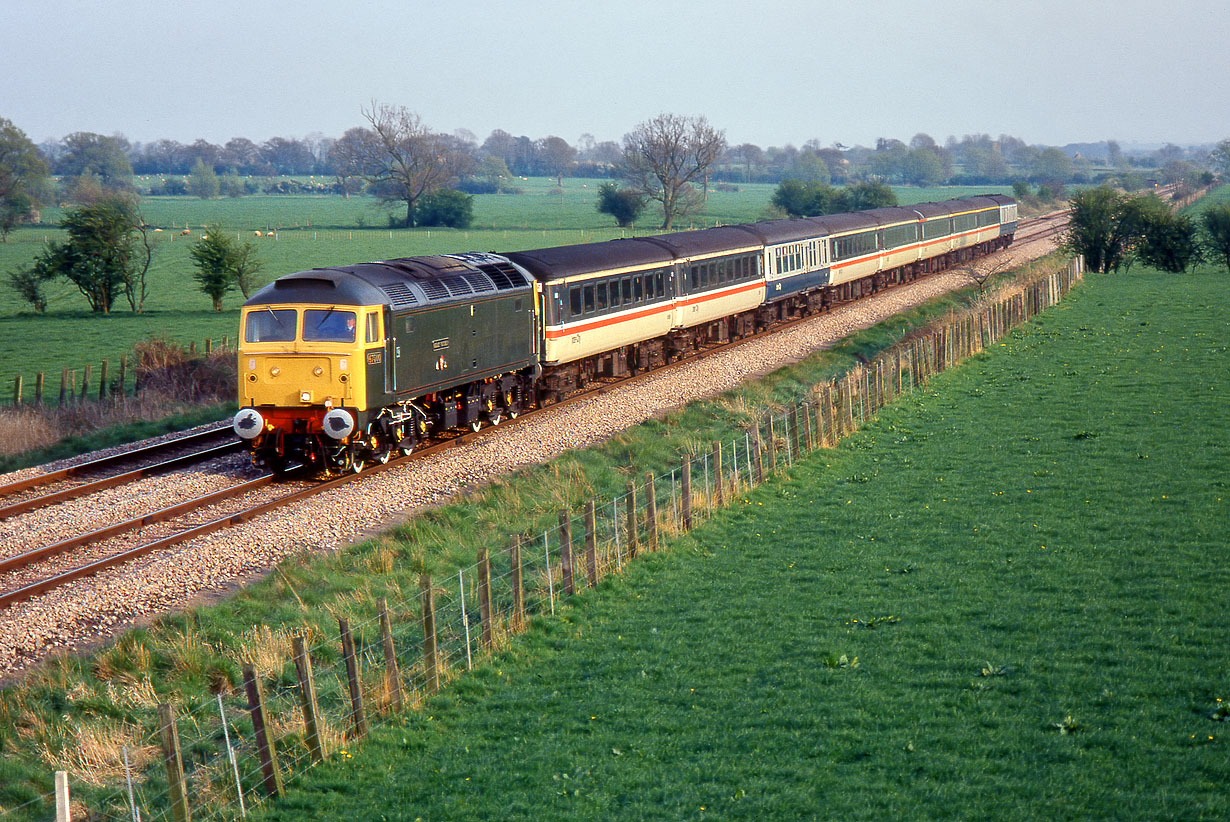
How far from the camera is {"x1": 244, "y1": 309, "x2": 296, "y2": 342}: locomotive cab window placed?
1911cm

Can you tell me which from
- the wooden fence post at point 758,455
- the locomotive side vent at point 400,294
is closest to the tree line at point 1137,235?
the wooden fence post at point 758,455

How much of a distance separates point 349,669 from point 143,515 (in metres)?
8.21

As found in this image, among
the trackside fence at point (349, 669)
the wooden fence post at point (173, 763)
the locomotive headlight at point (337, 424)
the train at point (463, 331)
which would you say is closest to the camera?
the wooden fence post at point (173, 763)

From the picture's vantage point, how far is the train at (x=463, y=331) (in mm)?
18859

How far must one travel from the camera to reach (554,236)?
9619 centimetres

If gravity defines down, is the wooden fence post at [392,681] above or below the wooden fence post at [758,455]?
below

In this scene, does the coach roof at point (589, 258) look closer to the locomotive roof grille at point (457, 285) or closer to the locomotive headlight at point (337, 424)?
the locomotive roof grille at point (457, 285)

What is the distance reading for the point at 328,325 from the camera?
18.9 m

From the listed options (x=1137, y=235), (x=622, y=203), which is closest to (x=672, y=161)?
(x=622, y=203)

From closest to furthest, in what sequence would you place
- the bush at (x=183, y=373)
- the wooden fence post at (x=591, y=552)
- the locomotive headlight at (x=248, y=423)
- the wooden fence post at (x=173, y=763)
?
the wooden fence post at (x=173, y=763) → the wooden fence post at (x=591, y=552) → the locomotive headlight at (x=248, y=423) → the bush at (x=183, y=373)

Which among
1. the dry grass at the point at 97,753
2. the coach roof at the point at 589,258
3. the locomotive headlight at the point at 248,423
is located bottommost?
the dry grass at the point at 97,753

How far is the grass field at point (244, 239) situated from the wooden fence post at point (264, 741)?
87.6ft

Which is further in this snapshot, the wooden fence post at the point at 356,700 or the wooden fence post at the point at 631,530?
the wooden fence post at the point at 631,530

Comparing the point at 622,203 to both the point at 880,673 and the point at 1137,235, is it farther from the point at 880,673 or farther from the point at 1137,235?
the point at 880,673
